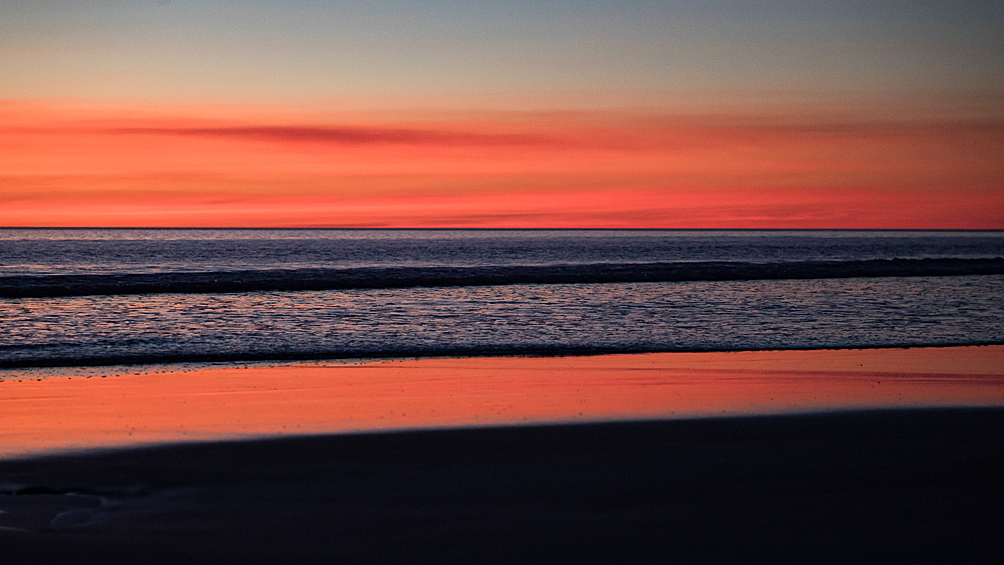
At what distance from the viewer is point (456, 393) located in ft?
29.5

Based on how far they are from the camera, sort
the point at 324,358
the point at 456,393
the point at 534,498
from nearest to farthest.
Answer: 1. the point at 534,498
2. the point at 456,393
3. the point at 324,358

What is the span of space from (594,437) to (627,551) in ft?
7.96

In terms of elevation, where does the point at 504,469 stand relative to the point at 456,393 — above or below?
above

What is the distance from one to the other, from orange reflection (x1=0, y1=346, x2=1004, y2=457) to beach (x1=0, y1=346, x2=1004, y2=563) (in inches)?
2.1

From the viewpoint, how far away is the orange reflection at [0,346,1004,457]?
739 centimetres

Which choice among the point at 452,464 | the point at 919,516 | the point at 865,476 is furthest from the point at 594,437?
the point at 919,516

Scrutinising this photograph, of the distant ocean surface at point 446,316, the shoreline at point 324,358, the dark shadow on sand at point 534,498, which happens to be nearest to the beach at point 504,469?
the dark shadow on sand at point 534,498

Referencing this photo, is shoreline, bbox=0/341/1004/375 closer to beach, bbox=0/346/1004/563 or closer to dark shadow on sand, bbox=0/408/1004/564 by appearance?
beach, bbox=0/346/1004/563

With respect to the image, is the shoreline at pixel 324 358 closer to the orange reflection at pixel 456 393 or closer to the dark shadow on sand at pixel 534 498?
the orange reflection at pixel 456 393

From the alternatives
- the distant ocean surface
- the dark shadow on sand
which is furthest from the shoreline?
the dark shadow on sand

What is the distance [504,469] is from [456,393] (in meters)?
3.13

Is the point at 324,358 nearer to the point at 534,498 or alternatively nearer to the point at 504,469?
the point at 504,469

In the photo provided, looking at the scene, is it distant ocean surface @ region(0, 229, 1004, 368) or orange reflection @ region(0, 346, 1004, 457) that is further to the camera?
distant ocean surface @ region(0, 229, 1004, 368)

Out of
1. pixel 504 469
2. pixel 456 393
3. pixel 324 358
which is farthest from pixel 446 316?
pixel 504 469
